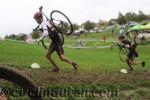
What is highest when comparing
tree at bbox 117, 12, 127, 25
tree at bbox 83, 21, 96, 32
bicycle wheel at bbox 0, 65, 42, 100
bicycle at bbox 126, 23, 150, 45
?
bicycle wheel at bbox 0, 65, 42, 100

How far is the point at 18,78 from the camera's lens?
4.60 meters

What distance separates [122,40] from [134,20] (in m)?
114

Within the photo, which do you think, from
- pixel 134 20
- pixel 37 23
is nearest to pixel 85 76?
pixel 37 23

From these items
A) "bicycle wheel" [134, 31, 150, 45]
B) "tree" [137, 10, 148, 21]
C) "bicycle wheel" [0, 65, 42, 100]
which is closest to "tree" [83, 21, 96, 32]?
"tree" [137, 10, 148, 21]

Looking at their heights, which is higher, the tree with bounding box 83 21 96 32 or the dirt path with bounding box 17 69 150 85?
the dirt path with bounding box 17 69 150 85

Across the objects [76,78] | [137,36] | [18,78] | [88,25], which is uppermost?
[18,78]

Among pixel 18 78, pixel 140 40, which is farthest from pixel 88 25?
pixel 18 78

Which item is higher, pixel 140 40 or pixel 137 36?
pixel 137 36

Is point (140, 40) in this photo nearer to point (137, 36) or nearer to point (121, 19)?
point (137, 36)

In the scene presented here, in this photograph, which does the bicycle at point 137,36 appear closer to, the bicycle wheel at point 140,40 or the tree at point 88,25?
the bicycle wheel at point 140,40

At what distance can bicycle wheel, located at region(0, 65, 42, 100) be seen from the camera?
4551mm

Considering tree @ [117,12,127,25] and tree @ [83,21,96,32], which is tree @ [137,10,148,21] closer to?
tree @ [117,12,127,25]

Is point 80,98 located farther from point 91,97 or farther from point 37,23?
point 37,23

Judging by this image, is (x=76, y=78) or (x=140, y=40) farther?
(x=140, y=40)
